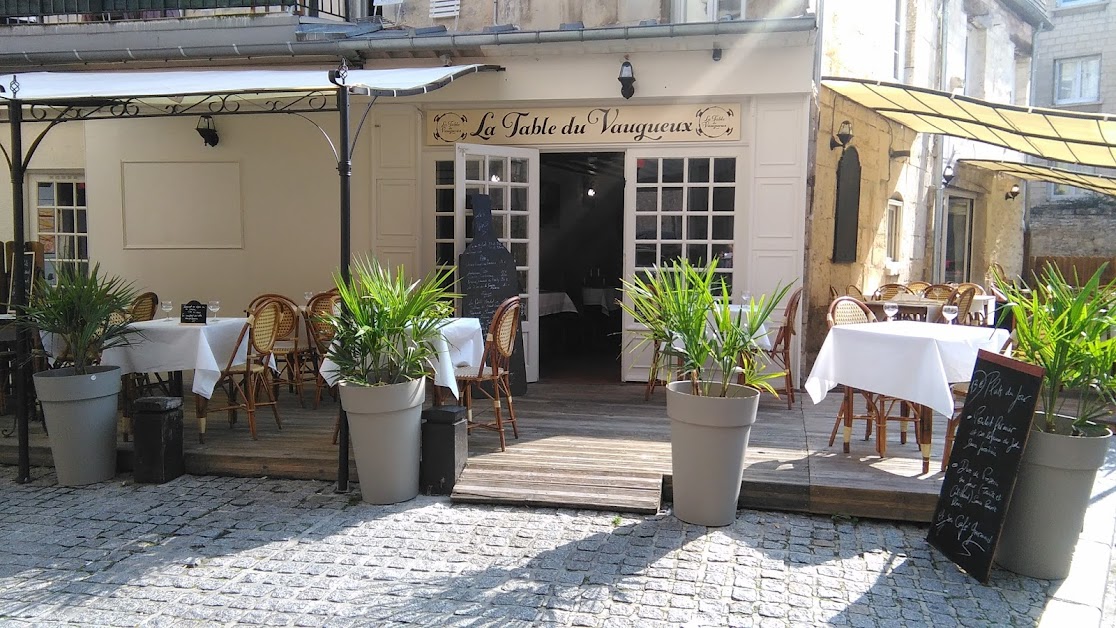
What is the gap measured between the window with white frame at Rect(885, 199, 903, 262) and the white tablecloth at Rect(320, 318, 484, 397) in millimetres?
7035

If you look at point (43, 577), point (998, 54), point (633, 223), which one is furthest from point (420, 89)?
point (998, 54)

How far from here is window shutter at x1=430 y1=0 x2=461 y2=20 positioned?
26.3 ft

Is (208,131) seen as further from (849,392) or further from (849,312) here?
(849,392)

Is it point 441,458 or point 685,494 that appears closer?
point 685,494

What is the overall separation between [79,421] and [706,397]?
364cm

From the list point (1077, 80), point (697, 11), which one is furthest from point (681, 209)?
point (1077, 80)

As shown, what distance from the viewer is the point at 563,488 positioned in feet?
14.7

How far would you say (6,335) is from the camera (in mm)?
5746

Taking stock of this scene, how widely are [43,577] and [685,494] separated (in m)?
2.92

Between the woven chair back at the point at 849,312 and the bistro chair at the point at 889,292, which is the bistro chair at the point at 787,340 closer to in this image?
the woven chair back at the point at 849,312

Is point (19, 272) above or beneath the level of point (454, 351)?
above

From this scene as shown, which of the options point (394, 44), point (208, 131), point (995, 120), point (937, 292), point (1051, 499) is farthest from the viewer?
point (937, 292)

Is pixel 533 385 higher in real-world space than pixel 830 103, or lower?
lower

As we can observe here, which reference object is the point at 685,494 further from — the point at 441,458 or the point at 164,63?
the point at 164,63
